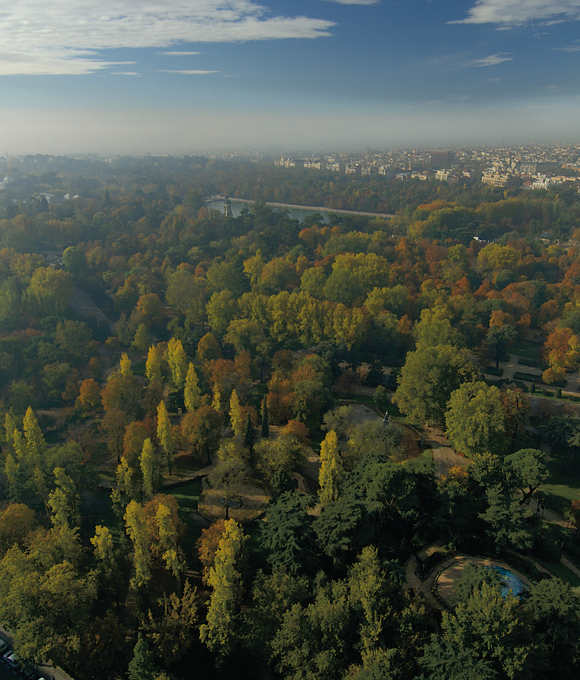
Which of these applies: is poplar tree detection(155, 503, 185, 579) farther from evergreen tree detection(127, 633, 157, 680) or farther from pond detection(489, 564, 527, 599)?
pond detection(489, 564, 527, 599)

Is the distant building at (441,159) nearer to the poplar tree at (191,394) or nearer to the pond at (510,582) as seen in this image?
the poplar tree at (191,394)

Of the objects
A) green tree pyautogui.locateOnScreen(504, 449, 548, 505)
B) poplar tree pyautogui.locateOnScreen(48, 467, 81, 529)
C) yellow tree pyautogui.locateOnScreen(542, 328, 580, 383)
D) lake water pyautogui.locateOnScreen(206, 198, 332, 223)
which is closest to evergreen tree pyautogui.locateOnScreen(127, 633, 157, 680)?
poplar tree pyautogui.locateOnScreen(48, 467, 81, 529)

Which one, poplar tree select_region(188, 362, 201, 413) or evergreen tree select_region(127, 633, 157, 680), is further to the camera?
poplar tree select_region(188, 362, 201, 413)

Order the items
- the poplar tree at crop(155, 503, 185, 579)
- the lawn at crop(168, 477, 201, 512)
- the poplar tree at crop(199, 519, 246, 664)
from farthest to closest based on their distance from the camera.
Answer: the lawn at crop(168, 477, 201, 512) → the poplar tree at crop(155, 503, 185, 579) → the poplar tree at crop(199, 519, 246, 664)

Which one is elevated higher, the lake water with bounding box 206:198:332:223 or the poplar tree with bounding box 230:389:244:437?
the lake water with bounding box 206:198:332:223

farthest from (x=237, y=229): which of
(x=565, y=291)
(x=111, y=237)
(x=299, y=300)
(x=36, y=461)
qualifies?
(x=36, y=461)

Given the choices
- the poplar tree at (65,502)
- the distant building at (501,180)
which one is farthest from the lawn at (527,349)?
the distant building at (501,180)

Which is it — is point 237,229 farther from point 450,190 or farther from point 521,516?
point 521,516
